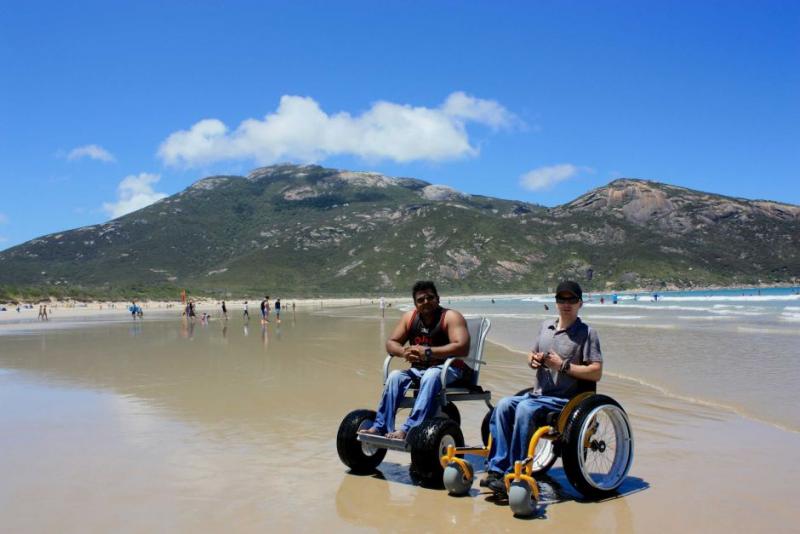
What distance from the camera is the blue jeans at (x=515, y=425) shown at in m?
5.43

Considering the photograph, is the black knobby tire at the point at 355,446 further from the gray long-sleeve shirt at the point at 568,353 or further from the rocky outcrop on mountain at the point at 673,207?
the rocky outcrop on mountain at the point at 673,207

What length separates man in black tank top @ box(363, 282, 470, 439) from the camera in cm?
607

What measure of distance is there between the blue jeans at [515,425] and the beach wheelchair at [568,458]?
0.08 metres

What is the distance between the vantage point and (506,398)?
5.62 meters

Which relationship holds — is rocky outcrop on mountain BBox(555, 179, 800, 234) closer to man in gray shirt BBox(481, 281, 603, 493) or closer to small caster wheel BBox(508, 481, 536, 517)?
man in gray shirt BBox(481, 281, 603, 493)

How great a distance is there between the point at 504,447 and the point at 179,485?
9.32 feet

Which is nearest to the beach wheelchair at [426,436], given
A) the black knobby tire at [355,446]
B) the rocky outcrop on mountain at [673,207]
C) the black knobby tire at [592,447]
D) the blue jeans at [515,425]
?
the black knobby tire at [355,446]

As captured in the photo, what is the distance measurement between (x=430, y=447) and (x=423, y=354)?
956 mm

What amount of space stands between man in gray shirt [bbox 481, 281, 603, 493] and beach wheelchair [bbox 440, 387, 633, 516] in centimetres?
10

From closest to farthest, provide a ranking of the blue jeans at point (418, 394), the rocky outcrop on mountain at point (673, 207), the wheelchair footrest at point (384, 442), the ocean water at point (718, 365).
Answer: the wheelchair footrest at point (384, 442) < the blue jeans at point (418, 394) < the ocean water at point (718, 365) < the rocky outcrop on mountain at point (673, 207)

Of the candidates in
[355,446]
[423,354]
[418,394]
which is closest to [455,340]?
[423,354]

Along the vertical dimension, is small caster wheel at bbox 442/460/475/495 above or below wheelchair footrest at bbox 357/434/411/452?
below

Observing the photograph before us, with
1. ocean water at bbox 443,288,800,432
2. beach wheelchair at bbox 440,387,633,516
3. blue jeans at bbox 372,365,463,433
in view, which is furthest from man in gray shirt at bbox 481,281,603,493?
ocean water at bbox 443,288,800,432

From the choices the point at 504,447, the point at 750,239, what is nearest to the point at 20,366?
the point at 504,447
